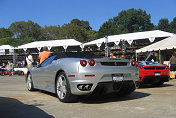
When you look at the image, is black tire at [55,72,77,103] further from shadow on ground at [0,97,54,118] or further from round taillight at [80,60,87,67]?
shadow on ground at [0,97,54,118]

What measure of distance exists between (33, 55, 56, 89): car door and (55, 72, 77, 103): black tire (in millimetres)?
514

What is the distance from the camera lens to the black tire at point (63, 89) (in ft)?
16.1

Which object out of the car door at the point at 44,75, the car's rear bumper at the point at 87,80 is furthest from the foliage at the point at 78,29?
the car's rear bumper at the point at 87,80

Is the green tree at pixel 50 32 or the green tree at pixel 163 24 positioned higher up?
the green tree at pixel 163 24

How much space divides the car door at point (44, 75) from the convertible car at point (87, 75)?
5.6 inches

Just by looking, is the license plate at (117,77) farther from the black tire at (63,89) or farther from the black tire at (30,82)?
the black tire at (30,82)

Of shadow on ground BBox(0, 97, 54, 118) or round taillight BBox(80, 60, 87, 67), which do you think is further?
round taillight BBox(80, 60, 87, 67)

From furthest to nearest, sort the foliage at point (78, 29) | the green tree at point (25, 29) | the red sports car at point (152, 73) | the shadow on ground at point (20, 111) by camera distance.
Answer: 1. the green tree at point (25, 29)
2. the foliage at point (78, 29)
3. the red sports car at point (152, 73)
4. the shadow on ground at point (20, 111)

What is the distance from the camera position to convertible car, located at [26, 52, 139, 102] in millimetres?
4727

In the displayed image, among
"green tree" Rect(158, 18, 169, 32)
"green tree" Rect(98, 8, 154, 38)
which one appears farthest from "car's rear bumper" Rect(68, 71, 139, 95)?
"green tree" Rect(158, 18, 169, 32)

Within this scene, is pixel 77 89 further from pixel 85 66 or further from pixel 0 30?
pixel 0 30

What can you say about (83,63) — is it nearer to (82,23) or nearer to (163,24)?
(163,24)

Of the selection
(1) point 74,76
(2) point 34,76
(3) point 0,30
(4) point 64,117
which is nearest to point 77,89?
(1) point 74,76

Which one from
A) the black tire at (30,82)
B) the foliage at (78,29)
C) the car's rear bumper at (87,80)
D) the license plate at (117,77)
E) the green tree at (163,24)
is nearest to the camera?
the car's rear bumper at (87,80)
